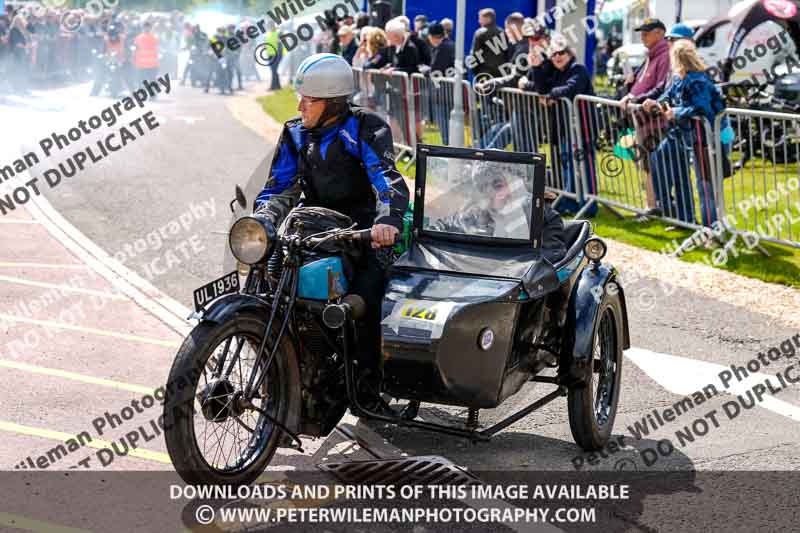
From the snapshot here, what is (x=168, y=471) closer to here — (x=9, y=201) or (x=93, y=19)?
(x=9, y=201)

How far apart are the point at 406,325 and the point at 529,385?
1680 mm

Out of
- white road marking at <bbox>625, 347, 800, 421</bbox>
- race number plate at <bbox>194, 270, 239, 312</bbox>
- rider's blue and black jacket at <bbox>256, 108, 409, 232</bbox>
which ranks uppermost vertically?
rider's blue and black jacket at <bbox>256, 108, 409, 232</bbox>

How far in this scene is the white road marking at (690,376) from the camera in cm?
686

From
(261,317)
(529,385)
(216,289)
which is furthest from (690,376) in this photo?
(261,317)

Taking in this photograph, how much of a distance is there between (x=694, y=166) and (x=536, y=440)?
577 cm

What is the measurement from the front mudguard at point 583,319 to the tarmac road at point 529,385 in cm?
47

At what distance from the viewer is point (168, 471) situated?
5457 mm

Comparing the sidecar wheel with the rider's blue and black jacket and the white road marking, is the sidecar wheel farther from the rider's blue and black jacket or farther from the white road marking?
the rider's blue and black jacket

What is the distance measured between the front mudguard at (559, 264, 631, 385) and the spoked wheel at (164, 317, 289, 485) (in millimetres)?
1411

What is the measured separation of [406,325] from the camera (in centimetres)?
514

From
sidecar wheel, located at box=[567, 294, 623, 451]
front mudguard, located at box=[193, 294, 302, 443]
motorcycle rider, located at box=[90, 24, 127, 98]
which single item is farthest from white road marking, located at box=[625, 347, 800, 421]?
motorcycle rider, located at box=[90, 24, 127, 98]

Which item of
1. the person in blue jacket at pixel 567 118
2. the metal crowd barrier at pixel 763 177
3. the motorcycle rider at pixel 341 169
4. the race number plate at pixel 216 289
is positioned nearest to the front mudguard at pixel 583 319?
the motorcycle rider at pixel 341 169

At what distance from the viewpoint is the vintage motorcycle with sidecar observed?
498cm

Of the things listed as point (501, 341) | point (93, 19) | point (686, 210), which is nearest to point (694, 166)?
point (686, 210)
